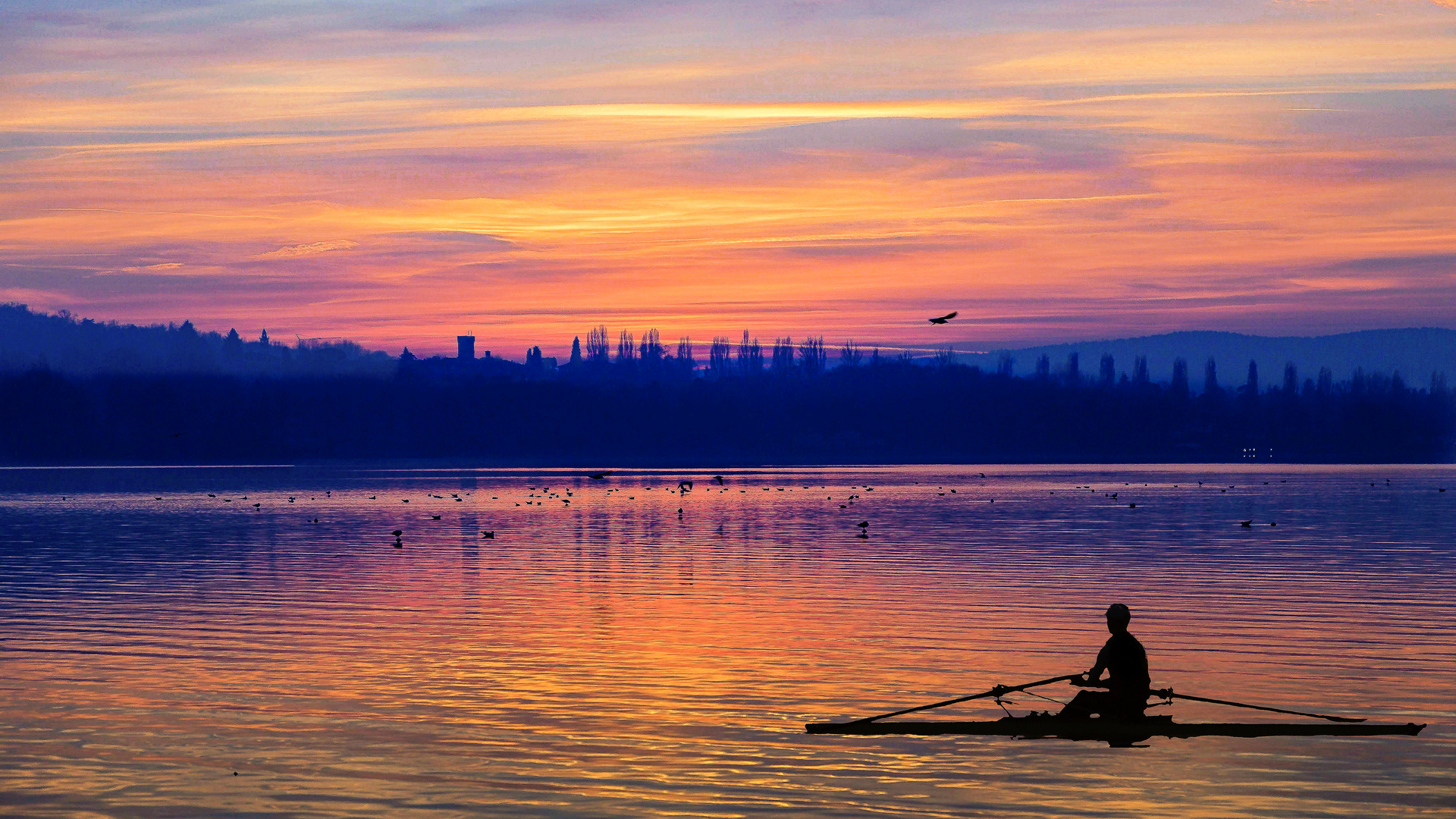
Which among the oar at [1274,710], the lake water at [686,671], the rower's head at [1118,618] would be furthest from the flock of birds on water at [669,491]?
the rower's head at [1118,618]

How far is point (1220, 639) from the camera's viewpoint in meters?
34.9

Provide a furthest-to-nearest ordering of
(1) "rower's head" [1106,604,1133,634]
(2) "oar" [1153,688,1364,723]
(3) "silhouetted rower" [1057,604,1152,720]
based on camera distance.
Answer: (2) "oar" [1153,688,1364,723], (3) "silhouetted rower" [1057,604,1152,720], (1) "rower's head" [1106,604,1133,634]

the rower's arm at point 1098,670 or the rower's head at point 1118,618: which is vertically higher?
the rower's head at point 1118,618

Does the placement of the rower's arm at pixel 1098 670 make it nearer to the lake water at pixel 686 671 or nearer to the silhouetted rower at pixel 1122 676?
the silhouetted rower at pixel 1122 676

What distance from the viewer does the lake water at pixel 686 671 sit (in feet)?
65.5

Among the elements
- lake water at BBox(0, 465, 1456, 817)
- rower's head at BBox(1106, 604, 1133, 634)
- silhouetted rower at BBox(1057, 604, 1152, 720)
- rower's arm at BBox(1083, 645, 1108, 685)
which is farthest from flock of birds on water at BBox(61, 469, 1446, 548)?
rower's head at BBox(1106, 604, 1133, 634)

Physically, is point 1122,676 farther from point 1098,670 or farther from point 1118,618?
point 1118,618

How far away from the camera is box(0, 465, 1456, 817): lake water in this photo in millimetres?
19969

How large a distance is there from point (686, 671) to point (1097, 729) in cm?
980

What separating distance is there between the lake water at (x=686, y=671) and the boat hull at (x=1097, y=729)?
0.65 ft

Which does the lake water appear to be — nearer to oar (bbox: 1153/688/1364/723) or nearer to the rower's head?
oar (bbox: 1153/688/1364/723)

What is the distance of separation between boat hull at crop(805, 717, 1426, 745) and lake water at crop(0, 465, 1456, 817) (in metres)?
0.20

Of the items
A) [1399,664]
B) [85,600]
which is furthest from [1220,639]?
[85,600]

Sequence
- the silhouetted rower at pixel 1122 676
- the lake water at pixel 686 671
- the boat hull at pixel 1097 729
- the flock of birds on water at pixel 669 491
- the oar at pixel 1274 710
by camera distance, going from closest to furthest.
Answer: the lake water at pixel 686 671
the silhouetted rower at pixel 1122 676
the boat hull at pixel 1097 729
the oar at pixel 1274 710
the flock of birds on water at pixel 669 491
